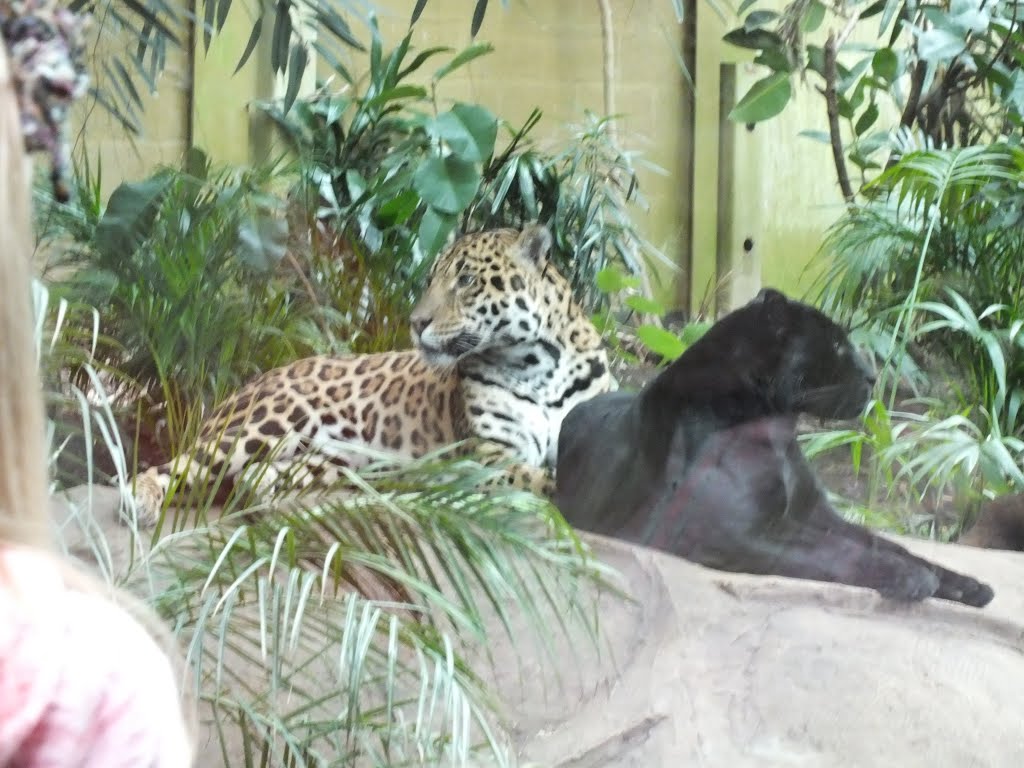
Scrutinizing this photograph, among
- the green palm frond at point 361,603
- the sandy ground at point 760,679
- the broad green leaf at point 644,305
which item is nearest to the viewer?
the green palm frond at point 361,603

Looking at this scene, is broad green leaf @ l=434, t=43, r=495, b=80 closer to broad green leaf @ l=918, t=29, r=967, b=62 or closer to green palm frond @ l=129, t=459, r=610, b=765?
green palm frond @ l=129, t=459, r=610, b=765

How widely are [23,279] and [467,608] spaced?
1.07 meters

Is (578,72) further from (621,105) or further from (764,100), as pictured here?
(764,100)

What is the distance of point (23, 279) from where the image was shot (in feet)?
2.27

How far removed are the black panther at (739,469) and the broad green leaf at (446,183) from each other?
68 cm

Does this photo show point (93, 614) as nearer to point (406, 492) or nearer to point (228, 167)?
point (406, 492)

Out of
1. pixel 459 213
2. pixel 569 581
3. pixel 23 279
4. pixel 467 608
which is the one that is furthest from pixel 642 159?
pixel 23 279

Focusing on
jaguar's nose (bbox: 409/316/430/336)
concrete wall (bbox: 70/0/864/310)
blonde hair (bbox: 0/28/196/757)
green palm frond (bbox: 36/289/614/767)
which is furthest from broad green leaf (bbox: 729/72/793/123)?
blonde hair (bbox: 0/28/196/757)

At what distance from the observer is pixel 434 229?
264cm

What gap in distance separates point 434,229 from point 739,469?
3.08 ft

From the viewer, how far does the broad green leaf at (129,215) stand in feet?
8.43

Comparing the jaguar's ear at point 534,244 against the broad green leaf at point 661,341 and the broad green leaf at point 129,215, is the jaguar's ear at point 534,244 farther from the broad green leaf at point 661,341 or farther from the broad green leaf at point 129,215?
the broad green leaf at point 129,215

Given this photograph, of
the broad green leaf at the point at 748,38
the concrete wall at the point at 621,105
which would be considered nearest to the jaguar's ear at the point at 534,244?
the concrete wall at the point at 621,105

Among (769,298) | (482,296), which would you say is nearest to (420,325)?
(482,296)
